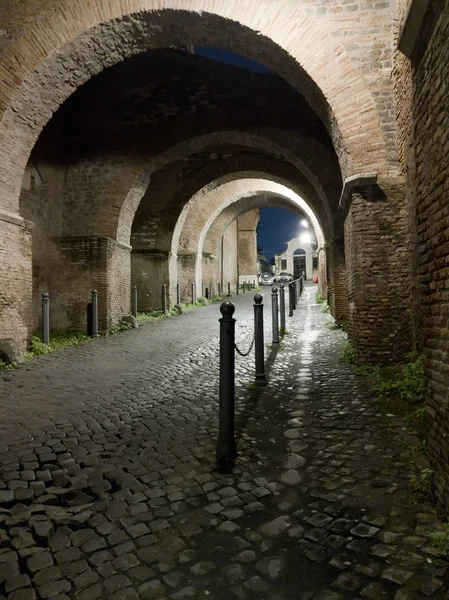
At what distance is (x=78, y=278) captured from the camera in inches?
421

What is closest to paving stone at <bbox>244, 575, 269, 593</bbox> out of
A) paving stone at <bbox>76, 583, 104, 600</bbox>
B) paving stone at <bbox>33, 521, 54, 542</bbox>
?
paving stone at <bbox>76, 583, 104, 600</bbox>

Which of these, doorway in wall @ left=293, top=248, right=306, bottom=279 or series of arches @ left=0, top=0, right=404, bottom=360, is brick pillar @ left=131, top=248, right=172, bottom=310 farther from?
doorway in wall @ left=293, top=248, right=306, bottom=279

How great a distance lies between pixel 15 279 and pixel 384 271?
259 inches

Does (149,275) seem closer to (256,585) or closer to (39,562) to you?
(39,562)

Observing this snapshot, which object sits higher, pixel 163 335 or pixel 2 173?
pixel 2 173

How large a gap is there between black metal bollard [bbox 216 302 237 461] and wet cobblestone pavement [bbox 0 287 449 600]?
0.42 feet

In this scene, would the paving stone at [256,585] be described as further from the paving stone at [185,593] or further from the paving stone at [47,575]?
the paving stone at [47,575]

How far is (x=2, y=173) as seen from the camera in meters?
6.90

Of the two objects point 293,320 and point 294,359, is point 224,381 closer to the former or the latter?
point 294,359

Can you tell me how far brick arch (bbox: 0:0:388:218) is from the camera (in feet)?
19.4

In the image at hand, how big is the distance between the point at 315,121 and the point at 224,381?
9.42m

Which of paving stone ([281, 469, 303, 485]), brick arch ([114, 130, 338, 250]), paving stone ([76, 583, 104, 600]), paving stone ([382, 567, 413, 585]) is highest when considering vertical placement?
brick arch ([114, 130, 338, 250])

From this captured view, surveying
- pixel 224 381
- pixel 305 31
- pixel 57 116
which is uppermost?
pixel 57 116

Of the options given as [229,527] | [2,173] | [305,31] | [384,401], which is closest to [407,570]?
[229,527]
